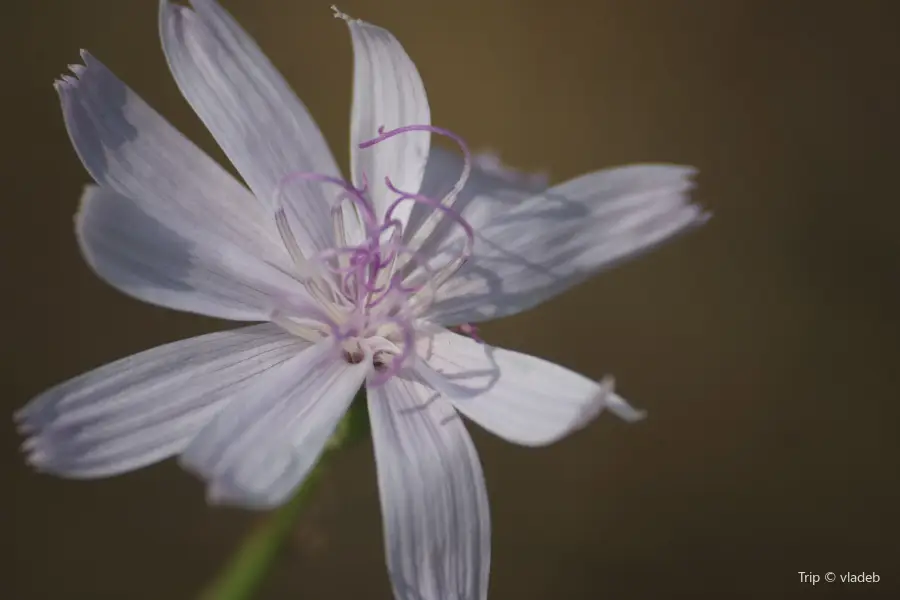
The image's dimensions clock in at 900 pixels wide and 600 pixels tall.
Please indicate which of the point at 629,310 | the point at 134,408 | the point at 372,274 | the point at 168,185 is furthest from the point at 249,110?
the point at 629,310

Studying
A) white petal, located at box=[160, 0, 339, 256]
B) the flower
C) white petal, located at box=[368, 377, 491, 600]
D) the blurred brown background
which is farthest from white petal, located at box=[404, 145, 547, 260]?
the blurred brown background

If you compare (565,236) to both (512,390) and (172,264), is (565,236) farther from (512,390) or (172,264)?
(172,264)

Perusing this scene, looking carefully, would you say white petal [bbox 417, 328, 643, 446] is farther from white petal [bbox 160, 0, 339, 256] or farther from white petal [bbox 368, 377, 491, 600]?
white petal [bbox 160, 0, 339, 256]

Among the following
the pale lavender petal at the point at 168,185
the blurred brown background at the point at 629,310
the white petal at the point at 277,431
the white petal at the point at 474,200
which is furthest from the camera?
the blurred brown background at the point at 629,310

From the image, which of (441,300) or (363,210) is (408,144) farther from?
(441,300)

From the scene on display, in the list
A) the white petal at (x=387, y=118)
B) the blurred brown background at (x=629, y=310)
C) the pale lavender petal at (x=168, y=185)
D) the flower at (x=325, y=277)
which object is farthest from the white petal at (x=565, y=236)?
the blurred brown background at (x=629, y=310)

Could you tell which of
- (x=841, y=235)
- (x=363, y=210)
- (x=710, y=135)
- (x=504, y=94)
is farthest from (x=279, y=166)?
(x=841, y=235)

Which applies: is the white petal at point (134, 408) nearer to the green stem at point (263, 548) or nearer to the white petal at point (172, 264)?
the white petal at point (172, 264)
